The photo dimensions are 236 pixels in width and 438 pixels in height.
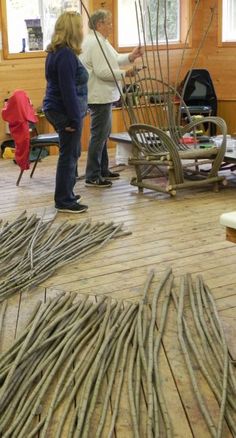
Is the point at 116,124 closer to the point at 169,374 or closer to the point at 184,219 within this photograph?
the point at 184,219

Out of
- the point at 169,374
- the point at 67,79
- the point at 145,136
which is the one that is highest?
the point at 67,79

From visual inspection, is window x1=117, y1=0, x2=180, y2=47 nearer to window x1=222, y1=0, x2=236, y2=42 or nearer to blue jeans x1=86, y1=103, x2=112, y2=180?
window x1=222, y1=0, x2=236, y2=42

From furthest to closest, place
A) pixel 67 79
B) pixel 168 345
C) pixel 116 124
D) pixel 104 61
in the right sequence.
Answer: pixel 116 124
pixel 104 61
pixel 67 79
pixel 168 345

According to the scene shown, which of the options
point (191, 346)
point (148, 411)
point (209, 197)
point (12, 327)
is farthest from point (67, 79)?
point (148, 411)

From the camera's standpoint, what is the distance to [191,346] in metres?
2.69

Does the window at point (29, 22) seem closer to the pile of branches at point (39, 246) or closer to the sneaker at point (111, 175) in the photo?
the sneaker at point (111, 175)

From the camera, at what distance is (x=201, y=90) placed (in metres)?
8.14

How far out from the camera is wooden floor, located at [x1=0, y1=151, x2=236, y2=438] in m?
2.62

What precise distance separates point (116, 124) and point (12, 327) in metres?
5.21

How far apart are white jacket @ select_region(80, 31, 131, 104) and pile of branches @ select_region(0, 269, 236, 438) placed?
2.57 m

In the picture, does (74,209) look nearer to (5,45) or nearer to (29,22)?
(5,45)

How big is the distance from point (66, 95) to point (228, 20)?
4592 millimetres

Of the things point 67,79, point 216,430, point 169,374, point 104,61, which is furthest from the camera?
point 104,61

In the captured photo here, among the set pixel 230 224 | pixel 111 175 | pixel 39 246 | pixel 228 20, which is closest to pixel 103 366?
pixel 230 224
